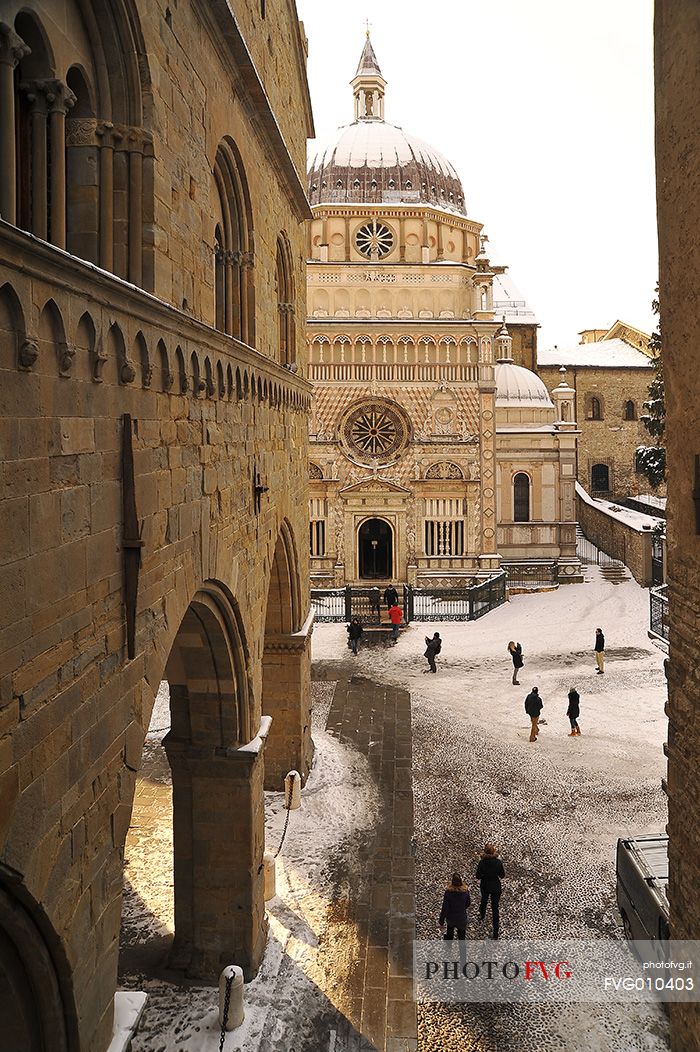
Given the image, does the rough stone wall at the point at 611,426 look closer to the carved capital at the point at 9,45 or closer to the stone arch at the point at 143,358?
the stone arch at the point at 143,358

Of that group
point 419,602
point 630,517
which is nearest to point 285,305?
point 419,602

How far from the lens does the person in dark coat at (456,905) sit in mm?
9742

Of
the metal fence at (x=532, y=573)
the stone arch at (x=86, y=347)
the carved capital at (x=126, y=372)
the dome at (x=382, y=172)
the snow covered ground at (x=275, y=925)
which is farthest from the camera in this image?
the metal fence at (x=532, y=573)

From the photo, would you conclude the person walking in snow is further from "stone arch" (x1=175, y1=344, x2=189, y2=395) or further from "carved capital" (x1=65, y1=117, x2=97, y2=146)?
"carved capital" (x1=65, y1=117, x2=97, y2=146)

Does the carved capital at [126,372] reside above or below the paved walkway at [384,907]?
above

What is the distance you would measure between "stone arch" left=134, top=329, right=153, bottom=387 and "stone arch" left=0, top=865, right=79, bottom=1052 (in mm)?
3221

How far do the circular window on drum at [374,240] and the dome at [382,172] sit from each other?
1171 millimetres

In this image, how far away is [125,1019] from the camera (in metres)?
5.53

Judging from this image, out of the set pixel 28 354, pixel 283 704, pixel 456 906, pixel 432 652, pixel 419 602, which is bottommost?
pixel 456 906

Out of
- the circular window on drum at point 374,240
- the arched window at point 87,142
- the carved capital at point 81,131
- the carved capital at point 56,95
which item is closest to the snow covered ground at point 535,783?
the arched window at point 87,142

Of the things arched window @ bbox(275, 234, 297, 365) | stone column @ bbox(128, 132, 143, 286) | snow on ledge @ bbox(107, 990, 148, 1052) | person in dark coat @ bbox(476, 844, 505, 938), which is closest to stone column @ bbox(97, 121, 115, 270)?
stone column @ bbox(128, 132, 143, 286)

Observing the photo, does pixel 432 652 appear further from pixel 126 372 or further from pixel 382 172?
pixel 382 172

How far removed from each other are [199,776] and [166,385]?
4.91 meters

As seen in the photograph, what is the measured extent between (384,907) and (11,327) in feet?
30.5
